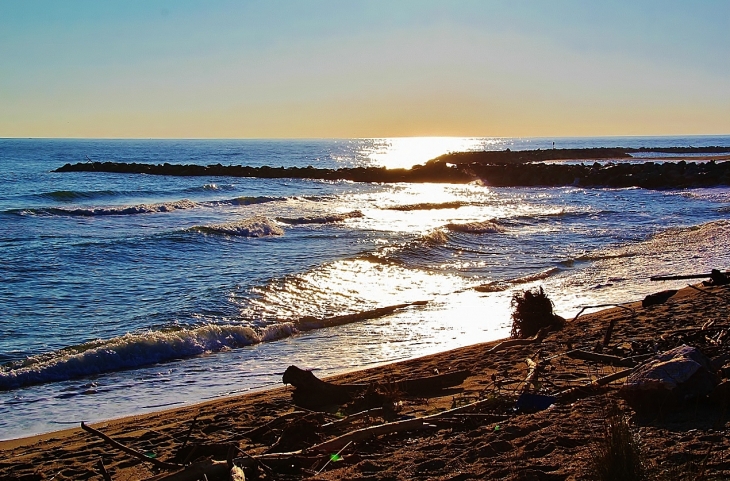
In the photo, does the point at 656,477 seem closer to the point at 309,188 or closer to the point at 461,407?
the point at 461,407

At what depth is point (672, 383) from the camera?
447cm

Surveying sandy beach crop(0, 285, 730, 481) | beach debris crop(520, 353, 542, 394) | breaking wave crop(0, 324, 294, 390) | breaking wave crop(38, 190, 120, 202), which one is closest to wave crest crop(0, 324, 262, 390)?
breaking wave crop(0, 324, 294, 390)

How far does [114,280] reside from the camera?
1388cm

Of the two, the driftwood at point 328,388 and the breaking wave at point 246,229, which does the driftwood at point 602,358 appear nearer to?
the driftwood at point 328,388

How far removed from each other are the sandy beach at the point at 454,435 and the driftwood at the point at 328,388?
16 cm

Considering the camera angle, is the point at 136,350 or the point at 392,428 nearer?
the point at 392,428

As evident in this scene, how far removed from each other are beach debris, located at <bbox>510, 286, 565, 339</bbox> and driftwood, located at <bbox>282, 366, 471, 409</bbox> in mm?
2764

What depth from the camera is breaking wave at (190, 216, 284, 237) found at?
2086 centimetres

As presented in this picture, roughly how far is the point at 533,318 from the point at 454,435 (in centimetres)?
470

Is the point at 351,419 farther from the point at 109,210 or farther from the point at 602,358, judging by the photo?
the point at 109,210

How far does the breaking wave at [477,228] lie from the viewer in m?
22.2

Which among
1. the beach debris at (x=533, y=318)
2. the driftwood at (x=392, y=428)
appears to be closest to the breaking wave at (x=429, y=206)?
the beach debris at (x=533, y=318)

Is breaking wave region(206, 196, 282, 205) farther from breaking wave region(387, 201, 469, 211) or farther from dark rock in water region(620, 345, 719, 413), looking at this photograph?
dark rock in water region(620, 345, 719, 413)

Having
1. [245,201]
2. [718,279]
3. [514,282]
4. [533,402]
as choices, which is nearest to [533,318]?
[718,279]
